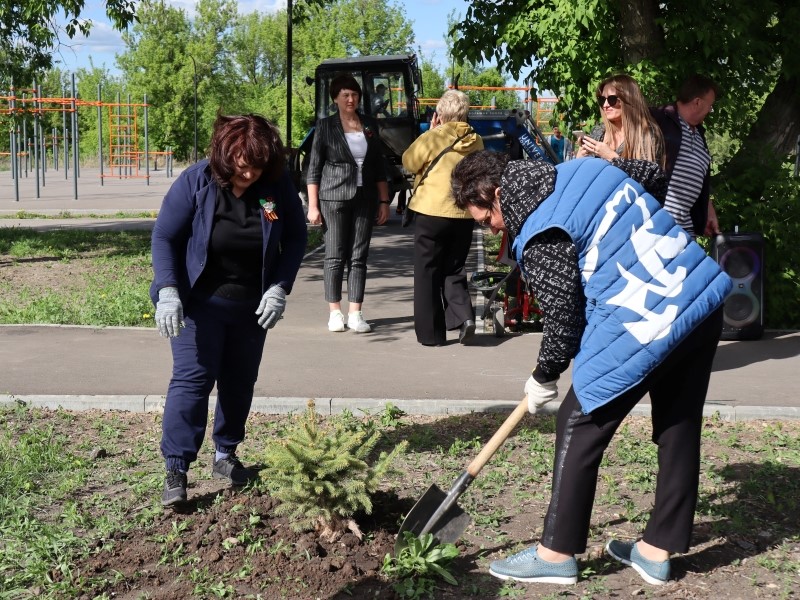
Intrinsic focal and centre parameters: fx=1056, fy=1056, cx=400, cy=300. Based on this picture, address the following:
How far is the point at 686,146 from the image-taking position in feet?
20.8

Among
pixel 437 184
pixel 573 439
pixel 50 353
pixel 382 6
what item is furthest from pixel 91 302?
pixel 382 6

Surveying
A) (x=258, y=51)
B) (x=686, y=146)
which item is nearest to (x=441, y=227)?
(x=686, y=146)

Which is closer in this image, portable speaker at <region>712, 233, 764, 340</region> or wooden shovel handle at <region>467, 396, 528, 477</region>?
wooden shovel handle at <region>467, 396, 528, 477</region>

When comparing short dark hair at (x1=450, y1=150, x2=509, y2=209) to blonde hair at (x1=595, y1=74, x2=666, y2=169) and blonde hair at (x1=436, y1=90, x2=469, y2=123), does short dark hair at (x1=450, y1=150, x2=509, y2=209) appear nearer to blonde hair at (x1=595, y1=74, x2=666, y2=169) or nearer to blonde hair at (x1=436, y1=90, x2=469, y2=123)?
blonde hair at (x1=595, y1=74, x2=666, y2=169)

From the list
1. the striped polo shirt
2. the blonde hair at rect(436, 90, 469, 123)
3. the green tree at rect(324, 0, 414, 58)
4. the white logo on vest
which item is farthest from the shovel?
the green tree at rect(324, 0, 414, 58)

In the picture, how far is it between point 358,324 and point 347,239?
2.34 feet

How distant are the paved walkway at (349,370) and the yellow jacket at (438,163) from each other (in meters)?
1.11

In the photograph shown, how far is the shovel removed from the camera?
416 centimetres

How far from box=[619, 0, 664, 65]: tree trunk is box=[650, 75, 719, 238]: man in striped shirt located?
11.9ft

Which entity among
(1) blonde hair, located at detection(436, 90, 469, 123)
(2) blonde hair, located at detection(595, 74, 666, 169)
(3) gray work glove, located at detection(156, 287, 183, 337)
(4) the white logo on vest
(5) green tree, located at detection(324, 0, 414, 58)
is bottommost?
(3) gray work glove, located at detection(156, 287, 183, 337)

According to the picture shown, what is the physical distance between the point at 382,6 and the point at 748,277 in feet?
131

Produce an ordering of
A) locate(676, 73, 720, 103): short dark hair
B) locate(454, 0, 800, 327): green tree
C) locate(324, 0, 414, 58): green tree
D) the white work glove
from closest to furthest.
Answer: the white work glove < locate(676, 73, 720, 103): short dark hair < locate(454, 0, 800, 327): green tree < locate(324, 0, 414, 58): green tree

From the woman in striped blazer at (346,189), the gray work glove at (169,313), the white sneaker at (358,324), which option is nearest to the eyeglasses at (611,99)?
the gray work glove at (169,313)

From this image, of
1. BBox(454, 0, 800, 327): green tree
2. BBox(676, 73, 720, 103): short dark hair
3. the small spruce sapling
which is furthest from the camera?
BBox(454, 0, 800, 327): green tree
